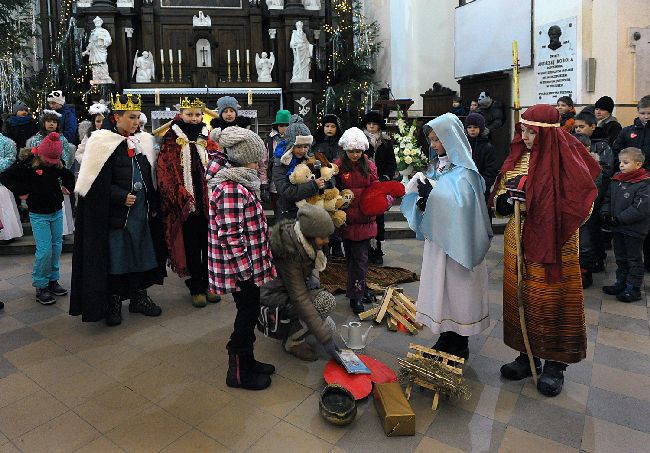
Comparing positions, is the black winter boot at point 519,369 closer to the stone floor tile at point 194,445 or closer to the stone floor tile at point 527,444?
the stone floor tile at point 527,444

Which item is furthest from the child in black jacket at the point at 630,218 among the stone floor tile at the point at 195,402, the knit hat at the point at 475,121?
the stone floor tile at the point at 195,402

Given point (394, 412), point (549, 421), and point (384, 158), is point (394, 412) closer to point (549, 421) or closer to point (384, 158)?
point (549, 421)

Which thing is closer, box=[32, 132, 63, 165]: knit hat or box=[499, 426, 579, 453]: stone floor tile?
box=[499, 426, 579, 453]: stone floor tile

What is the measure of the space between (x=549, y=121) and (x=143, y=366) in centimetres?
320

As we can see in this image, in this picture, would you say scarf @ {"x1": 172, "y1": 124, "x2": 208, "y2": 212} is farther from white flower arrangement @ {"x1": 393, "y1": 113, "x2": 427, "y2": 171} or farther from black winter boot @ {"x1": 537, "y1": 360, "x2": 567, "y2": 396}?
white flower arrangement @ {"x1": 393, "y1": 113, "x2": 427, "y2": 171}

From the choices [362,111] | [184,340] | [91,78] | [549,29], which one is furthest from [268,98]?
[184,340]

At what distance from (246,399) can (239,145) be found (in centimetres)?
162

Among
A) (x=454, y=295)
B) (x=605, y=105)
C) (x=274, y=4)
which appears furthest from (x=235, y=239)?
(x=274, y=4)

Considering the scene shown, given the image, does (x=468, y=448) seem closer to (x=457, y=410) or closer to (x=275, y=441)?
(x=457, y=410)

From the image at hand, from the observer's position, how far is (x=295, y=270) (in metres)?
3.43

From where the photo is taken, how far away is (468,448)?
2.68 meters

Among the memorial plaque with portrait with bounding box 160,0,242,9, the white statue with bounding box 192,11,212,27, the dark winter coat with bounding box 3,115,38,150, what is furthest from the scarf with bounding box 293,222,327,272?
the memorial plaque with portrait with bounding box 160,0,242,9

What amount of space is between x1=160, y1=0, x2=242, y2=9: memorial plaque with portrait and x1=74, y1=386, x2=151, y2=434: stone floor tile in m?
10.8

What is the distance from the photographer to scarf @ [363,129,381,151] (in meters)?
6.09
